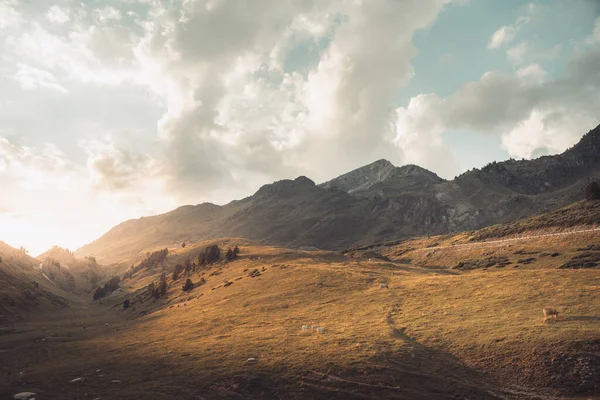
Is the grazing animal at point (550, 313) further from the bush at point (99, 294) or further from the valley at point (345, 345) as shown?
the bush at point (99, 294)

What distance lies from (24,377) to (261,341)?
25582mm

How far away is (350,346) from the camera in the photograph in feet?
115

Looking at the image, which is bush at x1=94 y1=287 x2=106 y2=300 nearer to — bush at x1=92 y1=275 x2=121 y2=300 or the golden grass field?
bush at x1=92 y1=275 x2=121 y2=300

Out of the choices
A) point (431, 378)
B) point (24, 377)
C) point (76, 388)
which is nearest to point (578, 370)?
point (431, 378)

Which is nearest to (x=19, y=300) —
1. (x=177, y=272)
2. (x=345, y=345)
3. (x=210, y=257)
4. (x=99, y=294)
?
(x=177, y=272)

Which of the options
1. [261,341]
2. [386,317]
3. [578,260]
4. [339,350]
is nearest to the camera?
[339,350]

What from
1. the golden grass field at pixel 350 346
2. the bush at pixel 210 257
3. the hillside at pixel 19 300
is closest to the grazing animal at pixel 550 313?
the golden grass field at pixel 350 346

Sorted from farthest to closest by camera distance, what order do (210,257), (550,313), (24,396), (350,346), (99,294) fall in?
(99,294)
(210,257)
(550,313)
(350,346)
(24,396)

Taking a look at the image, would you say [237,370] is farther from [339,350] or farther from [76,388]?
[76,388]

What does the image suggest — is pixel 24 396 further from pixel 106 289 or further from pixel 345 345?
pixel 106 289

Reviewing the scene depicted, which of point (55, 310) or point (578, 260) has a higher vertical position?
point (55, 310)

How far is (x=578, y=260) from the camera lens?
75312 millimetres

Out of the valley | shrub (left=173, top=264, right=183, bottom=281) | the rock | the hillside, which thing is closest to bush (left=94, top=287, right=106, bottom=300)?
the hillside

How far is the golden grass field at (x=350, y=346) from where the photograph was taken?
2709 cm
